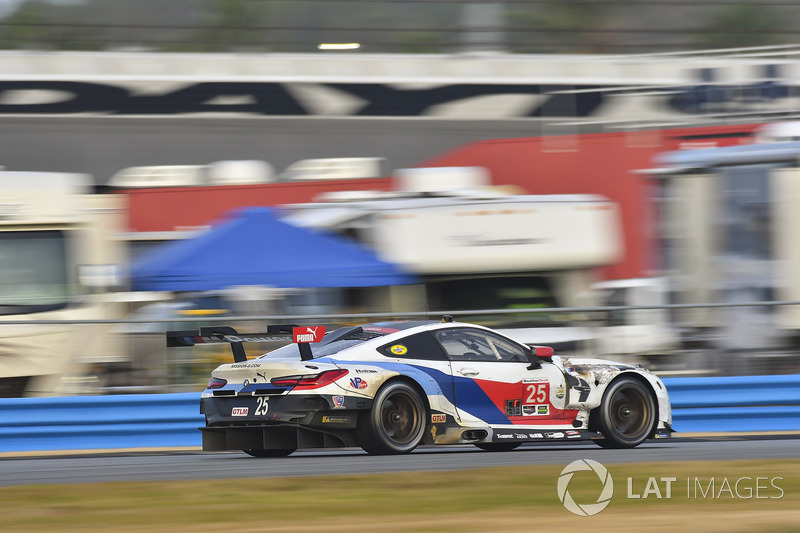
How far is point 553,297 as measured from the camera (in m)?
15.3

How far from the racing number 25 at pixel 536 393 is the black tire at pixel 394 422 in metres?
1.04

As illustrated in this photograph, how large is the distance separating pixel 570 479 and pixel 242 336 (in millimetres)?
3055

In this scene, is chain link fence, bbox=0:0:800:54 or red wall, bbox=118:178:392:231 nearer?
red wall, bbox=118:178:392:231

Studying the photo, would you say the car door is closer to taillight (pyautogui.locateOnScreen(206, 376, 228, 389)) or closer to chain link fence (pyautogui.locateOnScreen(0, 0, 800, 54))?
taillight (pyautogui.locateOnScreen(206, 376, 228, 389))

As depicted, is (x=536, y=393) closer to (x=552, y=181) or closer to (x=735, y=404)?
(x=735, y=404)

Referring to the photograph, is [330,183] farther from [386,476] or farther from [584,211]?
[386,476]

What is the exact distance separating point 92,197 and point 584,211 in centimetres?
615

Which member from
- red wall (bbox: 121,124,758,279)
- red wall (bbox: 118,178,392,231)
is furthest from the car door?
red wall (bbox: 118,178,392,231)

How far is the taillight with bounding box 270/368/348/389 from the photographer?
30.9ft

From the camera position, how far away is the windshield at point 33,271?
1348 cm

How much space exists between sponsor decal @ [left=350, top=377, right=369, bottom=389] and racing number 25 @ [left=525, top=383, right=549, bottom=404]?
1.61 m

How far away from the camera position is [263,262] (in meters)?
15.2

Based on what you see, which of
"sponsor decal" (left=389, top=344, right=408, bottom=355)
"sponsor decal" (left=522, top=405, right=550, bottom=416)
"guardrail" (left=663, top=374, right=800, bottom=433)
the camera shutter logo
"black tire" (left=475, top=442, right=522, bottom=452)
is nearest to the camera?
the camera shutter logo

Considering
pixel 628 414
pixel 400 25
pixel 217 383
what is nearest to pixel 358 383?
pixel 217 383
